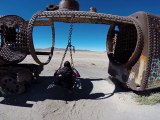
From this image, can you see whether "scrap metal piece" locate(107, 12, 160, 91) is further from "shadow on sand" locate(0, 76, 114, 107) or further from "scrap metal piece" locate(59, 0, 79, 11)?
"scrap metal piece" locate(59, 0, 79, 11)

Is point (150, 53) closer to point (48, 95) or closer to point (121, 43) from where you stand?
point (121, 43)

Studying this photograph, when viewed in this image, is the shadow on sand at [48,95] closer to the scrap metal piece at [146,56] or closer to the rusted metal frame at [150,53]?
the scrap metal piece at [146,56]

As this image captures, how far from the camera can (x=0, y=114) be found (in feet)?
23.6

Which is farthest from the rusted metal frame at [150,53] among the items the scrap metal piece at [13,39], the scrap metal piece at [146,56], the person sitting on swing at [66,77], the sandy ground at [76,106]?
the scrap metal piece at [13,39]

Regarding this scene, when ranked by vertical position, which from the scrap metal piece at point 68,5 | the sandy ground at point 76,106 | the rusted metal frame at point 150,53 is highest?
the scrap metal piece at point 68,5

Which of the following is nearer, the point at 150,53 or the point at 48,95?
A: the point at 150,53

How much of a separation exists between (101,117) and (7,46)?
5.16 metres

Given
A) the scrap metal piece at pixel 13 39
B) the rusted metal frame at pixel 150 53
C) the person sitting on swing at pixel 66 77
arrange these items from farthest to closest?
the scrap metal piece at pixel 13 39
the person sitting on swing at pixel 66 77
the rusted metal frame at pixel 150 53

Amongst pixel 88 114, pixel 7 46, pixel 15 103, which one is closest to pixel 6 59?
pixel 7 46

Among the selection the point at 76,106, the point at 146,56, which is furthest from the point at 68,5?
the point at 76,106

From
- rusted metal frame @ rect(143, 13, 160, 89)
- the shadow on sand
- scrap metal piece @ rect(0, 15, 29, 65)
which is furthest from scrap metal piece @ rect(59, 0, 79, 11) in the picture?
the shadow on sand

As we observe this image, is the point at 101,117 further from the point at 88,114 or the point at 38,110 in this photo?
the point at 38,110

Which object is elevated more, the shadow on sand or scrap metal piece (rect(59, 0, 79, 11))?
scrap metal piece (rect(59, 0, 79, 11))

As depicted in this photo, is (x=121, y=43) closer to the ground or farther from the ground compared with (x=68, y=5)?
closer to the ground
